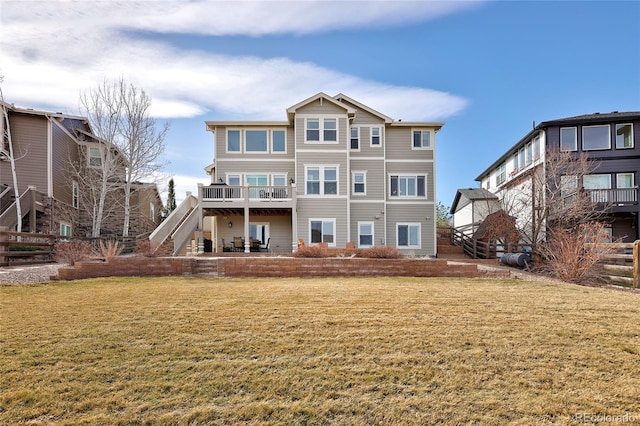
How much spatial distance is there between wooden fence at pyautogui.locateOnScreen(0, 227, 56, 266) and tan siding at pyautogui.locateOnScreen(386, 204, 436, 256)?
16987 mm

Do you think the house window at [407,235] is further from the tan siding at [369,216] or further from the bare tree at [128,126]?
the bare tree at [128,126]

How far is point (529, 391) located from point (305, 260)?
334 inches

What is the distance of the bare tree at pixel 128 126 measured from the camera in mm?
21766

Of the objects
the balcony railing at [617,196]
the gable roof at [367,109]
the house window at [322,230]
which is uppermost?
the gable roof at [367,109]

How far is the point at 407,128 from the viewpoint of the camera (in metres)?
22.8

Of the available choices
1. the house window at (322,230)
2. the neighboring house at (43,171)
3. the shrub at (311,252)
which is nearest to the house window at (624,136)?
the house window at (322,230)

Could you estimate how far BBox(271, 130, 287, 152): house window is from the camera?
22188 millimetres

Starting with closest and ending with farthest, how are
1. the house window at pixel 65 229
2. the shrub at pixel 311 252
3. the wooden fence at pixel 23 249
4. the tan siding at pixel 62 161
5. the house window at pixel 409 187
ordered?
1. the wooden fence at pixel 23 249
2. the shrub at pixel 311 252
3. the tan siding at pixel 62 161
4. the house window at pixel 65 229
5. the house window at pixel 409 187

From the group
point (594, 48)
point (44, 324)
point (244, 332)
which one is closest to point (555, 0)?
point (594, 48)

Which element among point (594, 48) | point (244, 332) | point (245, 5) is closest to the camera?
point (244, 332)

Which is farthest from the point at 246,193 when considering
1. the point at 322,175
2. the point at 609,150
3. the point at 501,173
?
the point at 501,173

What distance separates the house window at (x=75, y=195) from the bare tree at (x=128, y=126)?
5.06 ft

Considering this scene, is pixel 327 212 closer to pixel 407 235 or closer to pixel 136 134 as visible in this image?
pixel 407 235

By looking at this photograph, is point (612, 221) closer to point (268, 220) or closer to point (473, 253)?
point (473, 253)
